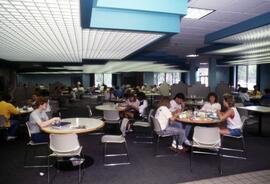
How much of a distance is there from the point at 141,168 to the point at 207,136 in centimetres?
127

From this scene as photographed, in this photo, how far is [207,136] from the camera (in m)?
3.49

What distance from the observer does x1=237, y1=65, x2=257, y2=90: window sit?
54.5 feet

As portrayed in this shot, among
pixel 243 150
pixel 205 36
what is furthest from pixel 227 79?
pixel 243 150

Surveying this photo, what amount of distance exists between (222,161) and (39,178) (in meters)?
3.27

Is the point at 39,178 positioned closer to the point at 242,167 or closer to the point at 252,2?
the point at 242,167

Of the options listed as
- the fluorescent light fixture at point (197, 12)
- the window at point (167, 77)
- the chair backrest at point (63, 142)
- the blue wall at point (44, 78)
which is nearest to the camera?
the chair backrest at point (63, 142)

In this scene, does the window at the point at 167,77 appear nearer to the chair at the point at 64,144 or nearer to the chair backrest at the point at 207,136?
the chair backrest at the point at 207,136

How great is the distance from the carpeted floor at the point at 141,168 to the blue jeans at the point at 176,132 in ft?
1.04

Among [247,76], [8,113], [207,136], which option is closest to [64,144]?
[207,136]

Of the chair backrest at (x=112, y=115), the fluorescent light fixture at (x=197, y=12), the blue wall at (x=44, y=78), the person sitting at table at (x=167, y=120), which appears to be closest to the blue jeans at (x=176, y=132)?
the person sitting at table at (x=167, y=120)

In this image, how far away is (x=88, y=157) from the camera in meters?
4.31

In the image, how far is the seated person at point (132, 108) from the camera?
6.12 m

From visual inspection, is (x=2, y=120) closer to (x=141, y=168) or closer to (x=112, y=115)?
(x=112, y=115)

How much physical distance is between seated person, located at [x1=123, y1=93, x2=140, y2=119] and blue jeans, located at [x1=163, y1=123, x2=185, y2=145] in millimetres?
1632
